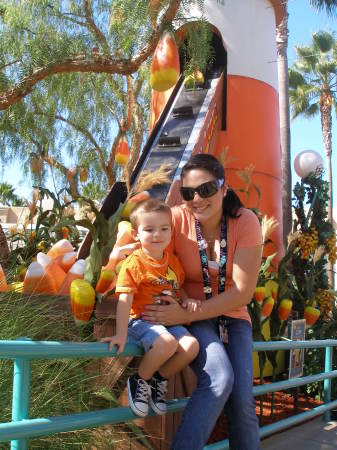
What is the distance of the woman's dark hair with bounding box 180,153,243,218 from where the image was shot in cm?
254

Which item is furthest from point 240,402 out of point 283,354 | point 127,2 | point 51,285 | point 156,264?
point 283,354

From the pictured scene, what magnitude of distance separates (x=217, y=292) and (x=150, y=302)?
1.27 ft

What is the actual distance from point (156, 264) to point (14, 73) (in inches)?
139

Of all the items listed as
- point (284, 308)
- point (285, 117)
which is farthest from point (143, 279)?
point (285, 117)

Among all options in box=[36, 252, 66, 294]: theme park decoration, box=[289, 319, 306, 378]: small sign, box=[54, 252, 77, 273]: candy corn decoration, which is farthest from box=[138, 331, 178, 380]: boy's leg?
box=[289, 319, 306, 378]: small sign

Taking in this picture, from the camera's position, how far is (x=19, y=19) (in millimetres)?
5613

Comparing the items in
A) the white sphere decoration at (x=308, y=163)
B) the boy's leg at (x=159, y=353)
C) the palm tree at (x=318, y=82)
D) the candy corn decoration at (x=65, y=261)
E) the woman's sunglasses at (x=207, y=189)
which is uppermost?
the palm tree at (x=318, y=82)

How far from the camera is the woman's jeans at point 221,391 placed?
2.11 metres

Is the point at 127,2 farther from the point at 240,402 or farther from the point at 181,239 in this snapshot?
the point at 240,402

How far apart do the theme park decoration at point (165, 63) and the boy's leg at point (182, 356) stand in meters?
2.41

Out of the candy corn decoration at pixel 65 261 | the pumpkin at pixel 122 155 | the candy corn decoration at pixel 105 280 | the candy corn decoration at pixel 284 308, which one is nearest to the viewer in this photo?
the candy corn decoration at pixel 105 280

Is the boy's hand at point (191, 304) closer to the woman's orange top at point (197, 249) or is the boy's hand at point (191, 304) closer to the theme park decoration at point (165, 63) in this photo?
the woman's orange top at point (197, 249)

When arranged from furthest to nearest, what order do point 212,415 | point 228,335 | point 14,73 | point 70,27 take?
point 70,27 → point 14,73 → point 228,335 → point 212,415

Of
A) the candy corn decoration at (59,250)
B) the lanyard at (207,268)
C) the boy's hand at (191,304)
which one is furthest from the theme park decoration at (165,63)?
the boy's hand at (191,304)
